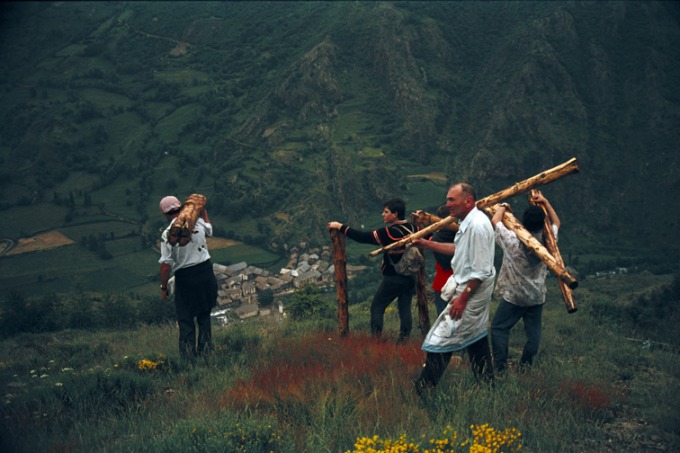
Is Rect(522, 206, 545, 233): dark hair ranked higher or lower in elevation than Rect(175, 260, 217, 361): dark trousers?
higher

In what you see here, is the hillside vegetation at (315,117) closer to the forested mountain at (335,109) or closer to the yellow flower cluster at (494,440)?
the forested mountain at (335,109)

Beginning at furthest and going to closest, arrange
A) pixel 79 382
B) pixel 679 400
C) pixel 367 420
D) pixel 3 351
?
pixel 3 351 < pixel 79 382 < pixel 679 400 < pixel 367 420

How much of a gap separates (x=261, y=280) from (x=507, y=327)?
1902 inches

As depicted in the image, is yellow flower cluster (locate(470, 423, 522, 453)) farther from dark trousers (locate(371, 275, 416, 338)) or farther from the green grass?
dark trousers (locate(371, 275, 416, 338))

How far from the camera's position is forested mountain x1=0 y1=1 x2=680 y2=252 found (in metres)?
79.0

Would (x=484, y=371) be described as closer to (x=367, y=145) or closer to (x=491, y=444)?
(x=491, y=444)

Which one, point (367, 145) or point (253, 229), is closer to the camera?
point (253, 229)

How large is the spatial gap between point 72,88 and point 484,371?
385 feet

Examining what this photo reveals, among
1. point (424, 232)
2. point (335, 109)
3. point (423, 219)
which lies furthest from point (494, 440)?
point (335, 109)

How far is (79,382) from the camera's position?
18.6 feet

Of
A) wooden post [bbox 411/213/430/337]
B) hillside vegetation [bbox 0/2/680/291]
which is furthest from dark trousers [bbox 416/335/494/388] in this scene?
hillside vegetation [bbox 0/2/680/291]

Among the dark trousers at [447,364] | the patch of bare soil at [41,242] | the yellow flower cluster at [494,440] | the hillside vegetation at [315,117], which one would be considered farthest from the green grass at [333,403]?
the patch of bare soil at [41,242]

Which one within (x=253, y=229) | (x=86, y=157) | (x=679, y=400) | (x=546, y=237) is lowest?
(x=253, y=229)

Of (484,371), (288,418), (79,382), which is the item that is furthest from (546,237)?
(79,382)
